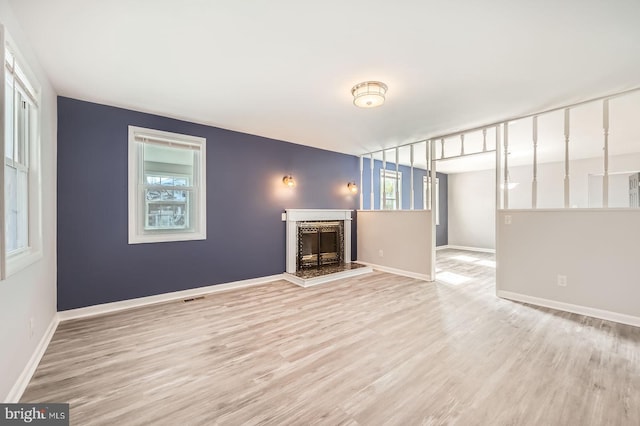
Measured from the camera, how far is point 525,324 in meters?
2.96

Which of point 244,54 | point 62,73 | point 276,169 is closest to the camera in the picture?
point 244,54

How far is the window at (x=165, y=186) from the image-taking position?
11.8 feet

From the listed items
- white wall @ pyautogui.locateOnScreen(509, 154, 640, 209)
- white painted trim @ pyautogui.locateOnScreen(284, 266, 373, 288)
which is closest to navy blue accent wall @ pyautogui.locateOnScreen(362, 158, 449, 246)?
white painted trim @ pyautogui.locateOnScreen(284, 266, 373, 288)

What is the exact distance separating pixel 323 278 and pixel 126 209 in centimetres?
319

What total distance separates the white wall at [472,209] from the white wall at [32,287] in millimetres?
9739

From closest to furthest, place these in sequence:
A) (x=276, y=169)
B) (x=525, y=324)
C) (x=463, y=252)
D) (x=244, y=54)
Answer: (x=244, y=54) → (x=525, y=324) → (x=276, y=169) → (x=463, y=252)

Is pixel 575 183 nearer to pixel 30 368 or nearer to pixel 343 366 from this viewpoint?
pixel 343 366

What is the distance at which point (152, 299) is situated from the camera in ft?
12.0

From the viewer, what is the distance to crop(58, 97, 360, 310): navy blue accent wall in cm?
317

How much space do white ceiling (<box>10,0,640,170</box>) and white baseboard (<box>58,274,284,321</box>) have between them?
8.58 ft

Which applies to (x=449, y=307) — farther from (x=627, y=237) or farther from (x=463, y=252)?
(x=463, y=252)

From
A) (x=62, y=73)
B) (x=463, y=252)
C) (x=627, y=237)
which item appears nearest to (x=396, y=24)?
(x=62, y=73)

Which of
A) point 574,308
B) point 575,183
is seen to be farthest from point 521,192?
point 574,308

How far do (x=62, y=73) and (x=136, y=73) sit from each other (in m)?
0.75
